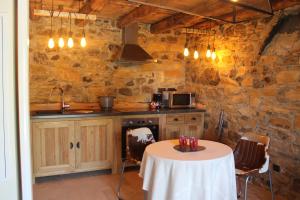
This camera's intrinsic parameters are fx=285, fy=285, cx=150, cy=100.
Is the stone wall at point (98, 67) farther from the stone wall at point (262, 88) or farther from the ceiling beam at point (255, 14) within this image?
the ceiling beam at point (255, 14)

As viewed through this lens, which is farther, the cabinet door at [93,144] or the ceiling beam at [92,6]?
the cabinet door at [93,144]

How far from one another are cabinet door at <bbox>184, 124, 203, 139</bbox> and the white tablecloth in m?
1.90

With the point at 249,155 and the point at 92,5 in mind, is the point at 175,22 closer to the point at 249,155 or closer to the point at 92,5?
the point at 92,5

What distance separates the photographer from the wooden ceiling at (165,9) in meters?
2.72

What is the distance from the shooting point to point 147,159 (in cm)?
275

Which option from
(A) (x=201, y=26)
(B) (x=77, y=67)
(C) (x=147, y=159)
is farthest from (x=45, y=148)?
(A) (x=201, y=26)

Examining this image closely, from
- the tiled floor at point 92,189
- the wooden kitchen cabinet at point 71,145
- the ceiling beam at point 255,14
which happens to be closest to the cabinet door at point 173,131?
the tiled floor at point 92,189

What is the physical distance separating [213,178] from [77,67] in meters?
2.92

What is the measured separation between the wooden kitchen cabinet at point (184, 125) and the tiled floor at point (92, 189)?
0.90m

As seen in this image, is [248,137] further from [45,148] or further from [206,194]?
[45,148]

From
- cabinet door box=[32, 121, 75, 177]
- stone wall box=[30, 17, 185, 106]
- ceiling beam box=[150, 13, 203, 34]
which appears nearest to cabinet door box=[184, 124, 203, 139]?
stone wall box=[30, 17, 185, 106]

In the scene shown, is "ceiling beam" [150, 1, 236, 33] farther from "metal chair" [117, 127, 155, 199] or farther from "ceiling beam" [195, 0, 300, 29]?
"metal chair" [117, 127, 155, 199]

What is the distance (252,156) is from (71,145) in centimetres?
240

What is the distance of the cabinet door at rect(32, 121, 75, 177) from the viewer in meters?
3.83
